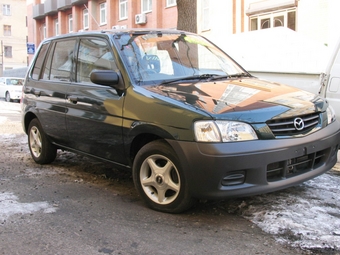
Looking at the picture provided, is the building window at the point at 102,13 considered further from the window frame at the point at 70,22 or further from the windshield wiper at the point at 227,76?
the windshield wiper at the point at 227,76

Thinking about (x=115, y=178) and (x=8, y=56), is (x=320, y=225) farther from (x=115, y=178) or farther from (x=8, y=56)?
(x=8, y=56)

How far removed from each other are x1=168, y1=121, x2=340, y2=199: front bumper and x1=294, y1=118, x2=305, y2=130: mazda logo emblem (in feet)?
0.33

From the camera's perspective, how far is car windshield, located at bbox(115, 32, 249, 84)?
4.35 metres

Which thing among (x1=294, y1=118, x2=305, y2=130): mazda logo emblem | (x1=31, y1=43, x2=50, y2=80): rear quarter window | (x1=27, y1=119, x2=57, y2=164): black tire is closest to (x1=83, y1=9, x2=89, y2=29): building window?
(x1=31, y1=43, x2=50, y2=80): rear quarter window

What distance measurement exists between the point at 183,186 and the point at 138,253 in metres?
0.77

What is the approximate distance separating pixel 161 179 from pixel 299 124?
53.3 inches

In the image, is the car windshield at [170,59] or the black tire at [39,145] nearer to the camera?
the car windshield at [170,59]

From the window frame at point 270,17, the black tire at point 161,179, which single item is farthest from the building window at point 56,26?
the black tire at point 161,179

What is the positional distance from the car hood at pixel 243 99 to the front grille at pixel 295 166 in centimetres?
42

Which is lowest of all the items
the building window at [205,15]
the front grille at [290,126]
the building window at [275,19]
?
the front grille at [290,126]

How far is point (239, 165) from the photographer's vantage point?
3.36 meters

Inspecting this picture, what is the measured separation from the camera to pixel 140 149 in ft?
13.2

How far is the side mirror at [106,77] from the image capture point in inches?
162

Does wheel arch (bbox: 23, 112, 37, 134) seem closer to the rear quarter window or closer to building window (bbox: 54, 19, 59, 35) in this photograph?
the rear quarter window
